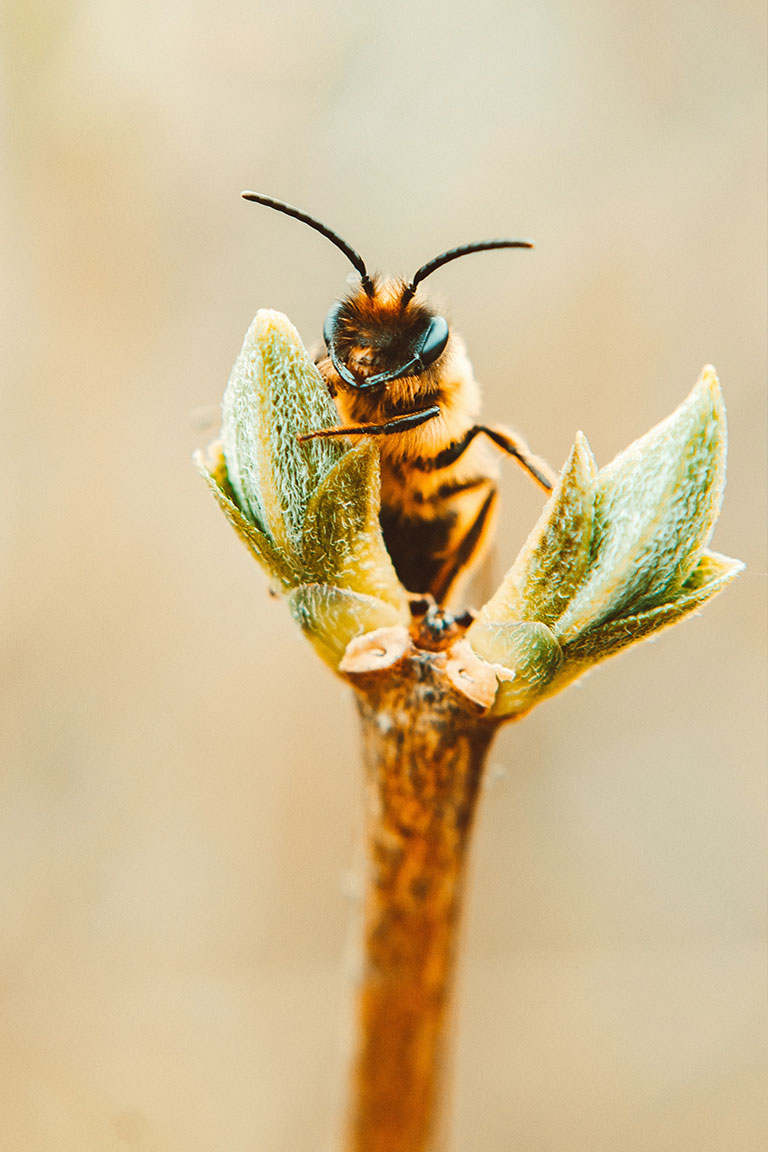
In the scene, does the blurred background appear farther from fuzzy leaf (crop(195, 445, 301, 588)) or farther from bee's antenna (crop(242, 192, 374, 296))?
fuzzy leaf (crop(195, 445, 301, 588))

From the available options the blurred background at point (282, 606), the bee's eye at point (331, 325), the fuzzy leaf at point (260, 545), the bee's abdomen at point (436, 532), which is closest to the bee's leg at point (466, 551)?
the bee's abdomen at point (436, 532)

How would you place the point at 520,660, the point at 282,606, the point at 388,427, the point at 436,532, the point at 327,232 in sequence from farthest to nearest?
the point at 282,606
the point at 436,532
the point at 327,232
the point at 388,427
the point at 520,660

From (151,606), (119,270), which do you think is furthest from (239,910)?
(119,270)

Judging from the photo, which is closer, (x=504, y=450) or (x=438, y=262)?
(x=438, y=262)

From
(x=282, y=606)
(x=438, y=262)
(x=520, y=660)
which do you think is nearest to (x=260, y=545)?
(x=520, y=660)

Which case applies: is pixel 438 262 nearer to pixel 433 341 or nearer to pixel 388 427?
pixel 433 341

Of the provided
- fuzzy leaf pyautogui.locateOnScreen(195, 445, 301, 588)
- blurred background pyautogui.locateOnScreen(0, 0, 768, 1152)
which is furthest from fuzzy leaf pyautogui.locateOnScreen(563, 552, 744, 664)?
blurred background pyautogui.locateOnScreen(0, 0, 768, 1152)
